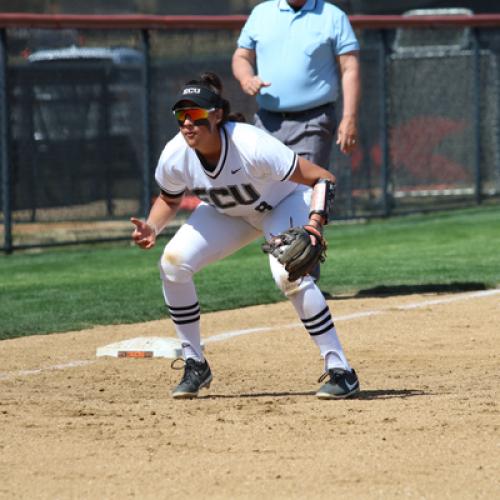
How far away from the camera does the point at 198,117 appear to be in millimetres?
5805

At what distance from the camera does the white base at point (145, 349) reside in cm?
723

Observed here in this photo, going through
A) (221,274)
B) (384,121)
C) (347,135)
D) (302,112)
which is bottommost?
(221,274)

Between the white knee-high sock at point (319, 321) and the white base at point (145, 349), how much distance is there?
52.8 inches

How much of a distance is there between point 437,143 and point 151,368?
873 centimetres

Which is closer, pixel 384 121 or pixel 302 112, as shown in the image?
pixel 302 112

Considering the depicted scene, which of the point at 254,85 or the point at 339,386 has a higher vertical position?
the point at 254,85

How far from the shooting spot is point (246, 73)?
8.02 metres

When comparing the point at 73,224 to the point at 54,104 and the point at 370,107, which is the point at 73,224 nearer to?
the point at 54,104

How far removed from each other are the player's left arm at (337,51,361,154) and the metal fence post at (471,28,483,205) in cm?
710

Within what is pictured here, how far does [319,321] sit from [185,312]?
0.67m

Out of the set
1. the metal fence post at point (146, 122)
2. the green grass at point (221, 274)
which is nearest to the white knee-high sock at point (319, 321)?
the green grass at point (221, 274)

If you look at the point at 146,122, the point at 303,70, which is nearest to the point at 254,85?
the point at 303,70

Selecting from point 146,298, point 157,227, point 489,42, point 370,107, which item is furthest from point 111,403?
point 489,42

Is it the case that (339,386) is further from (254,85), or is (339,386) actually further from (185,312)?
(254,85)
